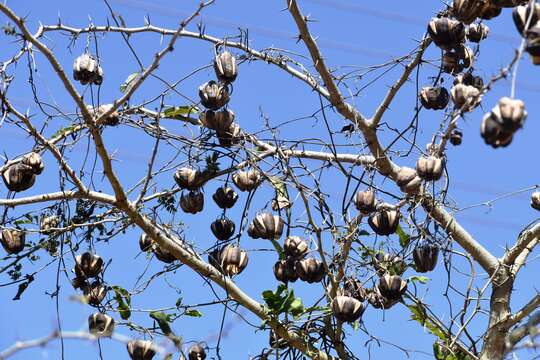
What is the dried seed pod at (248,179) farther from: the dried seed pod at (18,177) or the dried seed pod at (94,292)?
the dried seed pod at (18,177)

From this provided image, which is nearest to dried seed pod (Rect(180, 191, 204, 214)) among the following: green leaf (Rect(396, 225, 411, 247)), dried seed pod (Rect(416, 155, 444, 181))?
green leaf (Rect(396, 225, 411, 247))

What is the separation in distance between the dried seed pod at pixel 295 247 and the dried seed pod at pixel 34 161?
1.06 meters

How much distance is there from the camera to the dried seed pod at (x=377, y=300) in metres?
4.31

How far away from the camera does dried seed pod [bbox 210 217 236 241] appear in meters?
4.43

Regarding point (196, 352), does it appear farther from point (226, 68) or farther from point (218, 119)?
point (226, 68)

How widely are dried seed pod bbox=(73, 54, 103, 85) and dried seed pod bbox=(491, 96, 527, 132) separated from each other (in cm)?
243

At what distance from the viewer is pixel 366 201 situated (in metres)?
4.14

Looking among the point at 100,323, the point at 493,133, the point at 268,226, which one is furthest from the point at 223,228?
the point at 493,133

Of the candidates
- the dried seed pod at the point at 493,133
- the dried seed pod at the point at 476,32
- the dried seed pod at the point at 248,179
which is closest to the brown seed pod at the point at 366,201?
the dried seed pod at the point at 248,179

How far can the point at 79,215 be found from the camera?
4.68 metres

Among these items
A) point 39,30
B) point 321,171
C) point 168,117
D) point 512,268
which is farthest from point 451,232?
point 39,30

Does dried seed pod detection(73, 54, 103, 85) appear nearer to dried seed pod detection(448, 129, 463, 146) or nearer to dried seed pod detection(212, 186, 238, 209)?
dried seed pod detection(212, 186, 238, 209)

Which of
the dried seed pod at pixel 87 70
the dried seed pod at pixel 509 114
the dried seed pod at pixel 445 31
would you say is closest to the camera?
→ the dried seed pod at pixel 509 114

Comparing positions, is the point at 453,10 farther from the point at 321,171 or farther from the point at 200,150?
the point at 200,150
